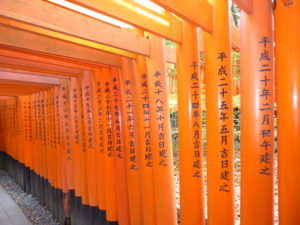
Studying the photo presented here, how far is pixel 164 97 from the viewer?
382 cm

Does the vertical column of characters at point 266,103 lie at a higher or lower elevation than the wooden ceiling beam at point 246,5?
lower

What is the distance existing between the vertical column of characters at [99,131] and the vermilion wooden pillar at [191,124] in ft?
7.81

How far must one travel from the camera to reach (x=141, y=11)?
9.70ft

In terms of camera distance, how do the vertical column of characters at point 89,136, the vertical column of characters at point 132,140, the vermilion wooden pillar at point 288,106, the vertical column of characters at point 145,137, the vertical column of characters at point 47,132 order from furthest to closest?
1. the vertical column of characters at point 47,132
2. the vertical column of characters at point 89,136
3. the vertical column of characters at point 132,140
4. the vertical column of characters at point 145,137
5. the vermilion wooden pillar at point 288,106

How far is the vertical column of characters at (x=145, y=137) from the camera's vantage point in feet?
13.3

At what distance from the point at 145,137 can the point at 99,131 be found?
66.6 inches

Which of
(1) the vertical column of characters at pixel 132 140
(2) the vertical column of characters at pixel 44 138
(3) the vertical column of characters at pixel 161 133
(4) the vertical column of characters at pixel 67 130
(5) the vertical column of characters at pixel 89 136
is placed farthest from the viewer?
(2) the vertical column of characters at pixel 44 138

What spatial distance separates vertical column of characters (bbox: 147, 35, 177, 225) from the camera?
3.81 m

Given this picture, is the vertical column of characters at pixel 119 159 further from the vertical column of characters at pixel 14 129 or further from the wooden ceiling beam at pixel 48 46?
the vertical column of characters at pixel 14 129

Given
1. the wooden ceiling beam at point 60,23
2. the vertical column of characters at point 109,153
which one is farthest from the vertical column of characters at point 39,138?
the wooden ceiling beam at point 60,23

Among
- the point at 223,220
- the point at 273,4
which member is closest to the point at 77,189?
the point at 223,220

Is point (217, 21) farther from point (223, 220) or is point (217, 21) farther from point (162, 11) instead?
point (223, 220)

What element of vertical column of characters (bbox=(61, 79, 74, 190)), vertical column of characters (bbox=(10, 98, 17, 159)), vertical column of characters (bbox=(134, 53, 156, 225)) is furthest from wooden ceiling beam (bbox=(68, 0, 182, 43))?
vertical column of characters (bbox=(10, 98, 17, 159))

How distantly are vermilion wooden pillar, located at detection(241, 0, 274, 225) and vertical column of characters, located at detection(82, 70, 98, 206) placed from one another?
153 inches
